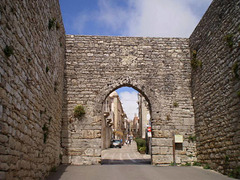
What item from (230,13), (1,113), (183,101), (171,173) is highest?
(230,13)

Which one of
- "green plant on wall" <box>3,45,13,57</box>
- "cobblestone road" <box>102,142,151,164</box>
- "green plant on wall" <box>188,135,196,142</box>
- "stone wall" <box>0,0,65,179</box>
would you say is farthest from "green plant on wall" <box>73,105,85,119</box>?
"green plant on wall" <box>3,45,13,57</box>

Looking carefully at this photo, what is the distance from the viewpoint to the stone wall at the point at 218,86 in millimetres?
7391

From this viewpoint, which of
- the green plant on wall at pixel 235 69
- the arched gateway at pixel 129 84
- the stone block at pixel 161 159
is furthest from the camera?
the arched gateway at pixel 129 84

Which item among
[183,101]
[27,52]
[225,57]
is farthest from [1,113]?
[183,101]

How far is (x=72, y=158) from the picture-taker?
1017 cm

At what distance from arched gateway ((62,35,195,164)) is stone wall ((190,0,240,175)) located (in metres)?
0.62

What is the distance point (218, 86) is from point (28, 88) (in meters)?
5.68

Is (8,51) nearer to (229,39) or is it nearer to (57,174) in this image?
(57,174)

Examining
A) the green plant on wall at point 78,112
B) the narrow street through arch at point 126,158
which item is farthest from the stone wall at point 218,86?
the green plant on wall at point 78,112

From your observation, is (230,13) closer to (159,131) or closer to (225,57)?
(225,57)

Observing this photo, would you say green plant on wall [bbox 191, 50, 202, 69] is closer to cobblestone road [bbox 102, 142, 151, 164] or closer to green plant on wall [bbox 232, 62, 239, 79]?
green plant on wall [bbox 232, 62, 239, 79]

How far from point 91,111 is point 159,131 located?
2745 mm

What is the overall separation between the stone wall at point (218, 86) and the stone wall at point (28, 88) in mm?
5053

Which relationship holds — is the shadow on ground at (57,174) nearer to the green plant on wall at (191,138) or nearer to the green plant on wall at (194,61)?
the green plant on wall at (191,138)
